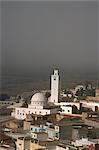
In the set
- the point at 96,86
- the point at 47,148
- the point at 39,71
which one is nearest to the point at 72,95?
the point at 96,86

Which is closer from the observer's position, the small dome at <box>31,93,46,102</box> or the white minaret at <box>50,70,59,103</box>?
the small dome at <box>31,93,46,102</box>

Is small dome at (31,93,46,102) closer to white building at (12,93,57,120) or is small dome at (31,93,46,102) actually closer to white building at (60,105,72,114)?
white building at (12,93,57,120)

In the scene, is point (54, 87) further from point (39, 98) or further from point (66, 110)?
point (66, 110)

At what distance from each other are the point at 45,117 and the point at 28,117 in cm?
21

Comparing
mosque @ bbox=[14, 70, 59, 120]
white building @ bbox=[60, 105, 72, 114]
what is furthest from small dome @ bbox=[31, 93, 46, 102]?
white building @ bbox=[60, 105, 72, 114]

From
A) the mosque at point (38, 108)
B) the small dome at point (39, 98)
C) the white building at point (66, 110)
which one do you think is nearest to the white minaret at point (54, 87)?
the mosque at point (38, 108)

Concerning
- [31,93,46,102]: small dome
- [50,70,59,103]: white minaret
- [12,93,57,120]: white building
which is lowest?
[12,93,57,120]: white building

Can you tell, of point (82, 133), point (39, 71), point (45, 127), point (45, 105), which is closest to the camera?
point (82, 133)

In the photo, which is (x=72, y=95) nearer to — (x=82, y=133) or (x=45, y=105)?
(x=45, y=105)

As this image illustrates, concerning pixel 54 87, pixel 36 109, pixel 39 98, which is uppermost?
pixel 54 87

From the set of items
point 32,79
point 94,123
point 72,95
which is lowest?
point 94,123

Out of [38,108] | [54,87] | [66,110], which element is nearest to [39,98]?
[38,108]

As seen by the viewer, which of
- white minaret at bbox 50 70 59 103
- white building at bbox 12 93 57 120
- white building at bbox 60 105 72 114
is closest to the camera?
white building at bbox 12 93 57 120

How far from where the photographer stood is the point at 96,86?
Result: 305 inches
